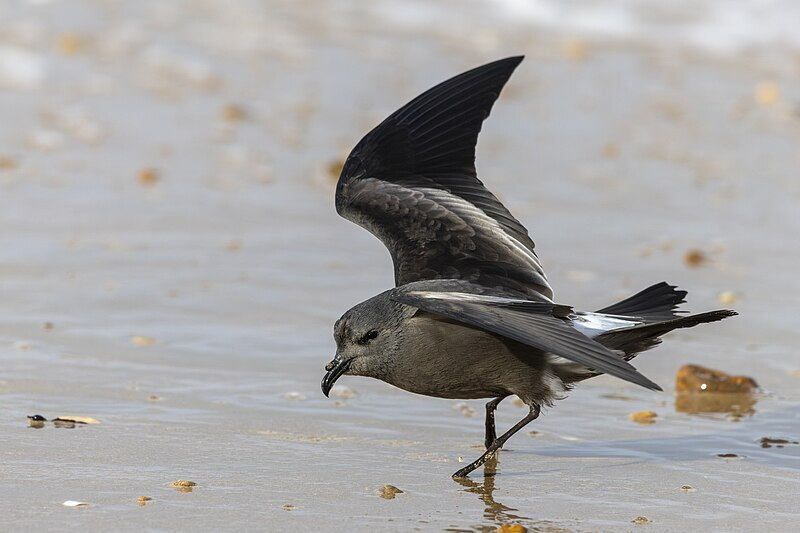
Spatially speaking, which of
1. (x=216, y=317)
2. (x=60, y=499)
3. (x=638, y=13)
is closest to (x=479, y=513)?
(x=60, y=499)

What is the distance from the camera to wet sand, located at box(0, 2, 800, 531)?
14.2 feet

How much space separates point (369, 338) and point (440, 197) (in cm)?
95

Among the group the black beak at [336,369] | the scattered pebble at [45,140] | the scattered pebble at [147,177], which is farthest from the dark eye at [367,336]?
the scattered pebble at [45,140]

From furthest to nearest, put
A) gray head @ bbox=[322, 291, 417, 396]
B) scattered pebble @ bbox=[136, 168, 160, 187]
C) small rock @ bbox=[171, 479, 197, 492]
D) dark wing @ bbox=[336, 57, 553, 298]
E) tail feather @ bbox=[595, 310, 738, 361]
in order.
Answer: scattered pebble @ bbox=[136, 168, 160, 187], dark wing @ bbox=[336, 57, 553, 298], gray head @ bbox=[322, 291, 417, 396], tail feather @ bbox=[595, 310, 738, 361], small rock @ bbox=[171, 479, 197, 492]

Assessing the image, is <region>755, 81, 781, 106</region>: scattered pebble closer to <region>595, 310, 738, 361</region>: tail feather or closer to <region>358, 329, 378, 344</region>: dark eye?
<region>595, 310, 738, 361</region>: tail feather

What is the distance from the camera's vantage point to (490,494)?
14.3ft

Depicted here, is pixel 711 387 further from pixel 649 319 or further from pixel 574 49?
Answer: pixel 574 49

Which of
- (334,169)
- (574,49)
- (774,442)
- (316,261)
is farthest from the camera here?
(574,49)

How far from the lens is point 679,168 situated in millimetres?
9688

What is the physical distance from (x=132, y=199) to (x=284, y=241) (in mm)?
1199

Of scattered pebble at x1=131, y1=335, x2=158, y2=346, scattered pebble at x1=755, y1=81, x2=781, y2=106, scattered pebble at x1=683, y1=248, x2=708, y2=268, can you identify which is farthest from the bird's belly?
scattered pebble at x1=755, y1=81, x2=781, y2=106

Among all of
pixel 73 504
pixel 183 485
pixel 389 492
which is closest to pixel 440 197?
pixel 389 492

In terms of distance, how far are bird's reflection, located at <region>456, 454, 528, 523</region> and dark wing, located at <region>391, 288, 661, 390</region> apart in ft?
1.70

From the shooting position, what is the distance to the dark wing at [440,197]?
525cm
